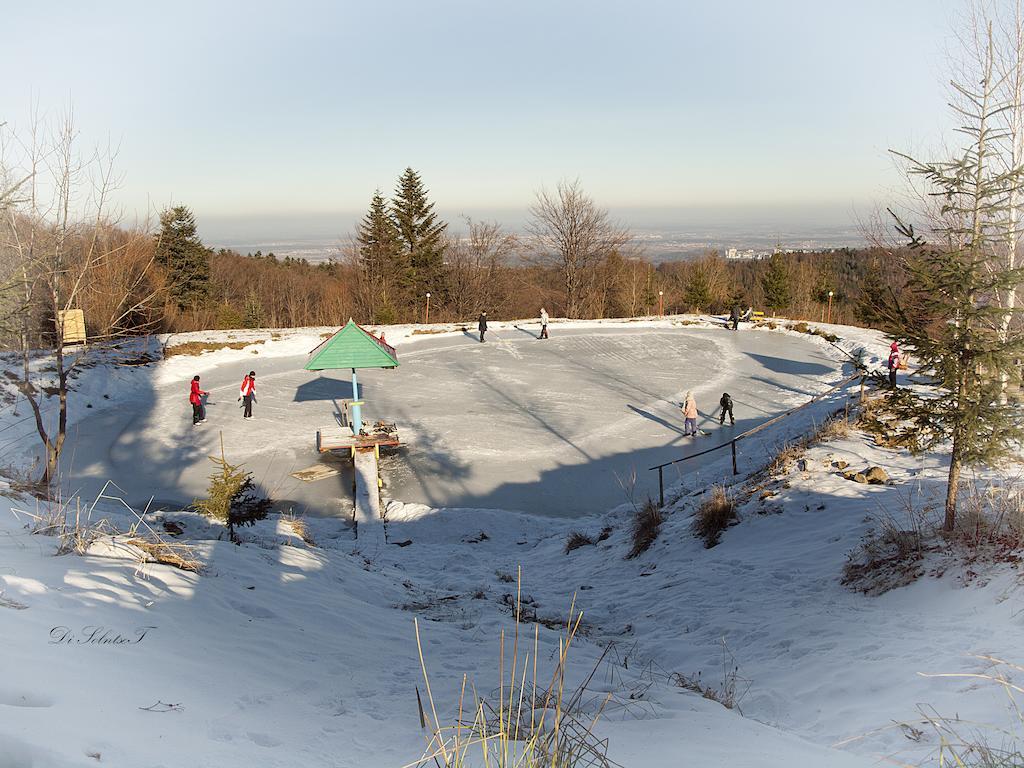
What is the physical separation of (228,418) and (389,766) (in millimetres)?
16636

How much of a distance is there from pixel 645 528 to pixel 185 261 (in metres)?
40.6

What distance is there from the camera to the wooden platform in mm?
14719

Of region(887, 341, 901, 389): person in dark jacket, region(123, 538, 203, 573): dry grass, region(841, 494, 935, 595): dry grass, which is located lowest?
region(841, 494, 935, 595): dry grass

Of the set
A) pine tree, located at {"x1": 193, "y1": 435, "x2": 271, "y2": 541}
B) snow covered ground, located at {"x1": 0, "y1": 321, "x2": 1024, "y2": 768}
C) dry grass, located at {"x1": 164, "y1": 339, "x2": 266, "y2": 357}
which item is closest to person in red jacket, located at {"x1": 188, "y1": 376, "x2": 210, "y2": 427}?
snow covered ground, located at {"x1": 0, "y1": 321, "x2": 1024, "y2": 768}

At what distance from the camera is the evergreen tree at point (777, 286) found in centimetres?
4647

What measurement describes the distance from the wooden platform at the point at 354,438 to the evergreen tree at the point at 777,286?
37556 millimetres

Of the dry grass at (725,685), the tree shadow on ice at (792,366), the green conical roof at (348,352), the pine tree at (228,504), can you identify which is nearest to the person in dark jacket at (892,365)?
the dry grass at (725,685)

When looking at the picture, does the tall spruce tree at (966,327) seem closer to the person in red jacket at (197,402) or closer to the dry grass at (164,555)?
the dry grass at (164,555)

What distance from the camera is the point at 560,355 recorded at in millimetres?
27750

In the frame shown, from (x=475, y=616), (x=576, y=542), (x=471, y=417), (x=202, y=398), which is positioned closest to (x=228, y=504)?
(x=475, y=616)

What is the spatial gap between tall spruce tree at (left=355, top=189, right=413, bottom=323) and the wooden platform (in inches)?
1405

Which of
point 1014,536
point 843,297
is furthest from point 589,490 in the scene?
point 843,297

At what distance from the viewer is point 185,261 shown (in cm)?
4219

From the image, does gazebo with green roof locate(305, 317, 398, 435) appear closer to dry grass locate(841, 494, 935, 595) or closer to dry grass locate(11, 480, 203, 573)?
dry grass locate(11, 480, 203, 573)
